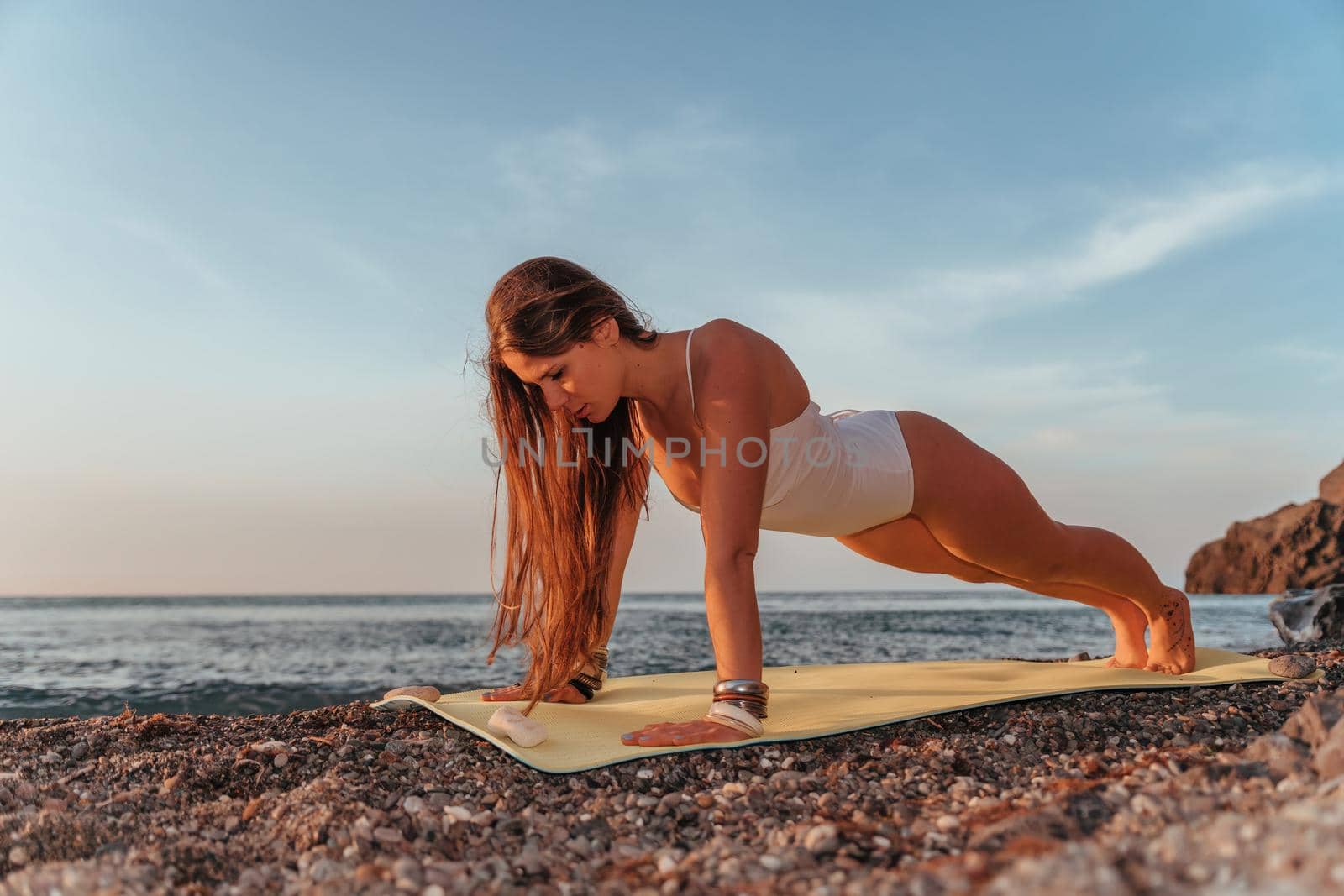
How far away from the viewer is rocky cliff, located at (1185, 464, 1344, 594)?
3409 centimetres

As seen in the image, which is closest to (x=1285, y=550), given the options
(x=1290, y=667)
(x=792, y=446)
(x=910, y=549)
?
(x=1290, y=667)

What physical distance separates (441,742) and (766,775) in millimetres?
1063

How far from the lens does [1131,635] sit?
12.9 ft

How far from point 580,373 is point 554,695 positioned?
4.54 ft

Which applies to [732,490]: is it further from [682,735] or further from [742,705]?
[682,735]

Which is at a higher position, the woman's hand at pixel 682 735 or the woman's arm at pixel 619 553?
the woman's arm at pixel 619 553

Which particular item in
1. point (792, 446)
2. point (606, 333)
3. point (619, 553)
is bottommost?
point (619, 553)

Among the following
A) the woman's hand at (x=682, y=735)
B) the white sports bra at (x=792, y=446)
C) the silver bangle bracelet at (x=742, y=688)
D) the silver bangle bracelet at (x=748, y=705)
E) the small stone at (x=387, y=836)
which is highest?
the white sports bra at (x=792, y=446)

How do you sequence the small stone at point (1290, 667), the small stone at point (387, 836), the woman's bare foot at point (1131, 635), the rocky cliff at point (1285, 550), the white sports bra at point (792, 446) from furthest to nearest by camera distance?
the rocky cliff at point (1285, 550)
the woman's bare foot at point (1131, 635)
the small stone at point (1290, 667)
the white sports bra at point (792, 446)
the small stone at point (387, 836)

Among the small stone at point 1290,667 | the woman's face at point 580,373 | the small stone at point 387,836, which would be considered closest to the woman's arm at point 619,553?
the woman's face at point 580,373

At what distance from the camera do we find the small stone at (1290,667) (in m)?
3.40

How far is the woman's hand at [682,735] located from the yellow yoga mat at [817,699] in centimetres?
3

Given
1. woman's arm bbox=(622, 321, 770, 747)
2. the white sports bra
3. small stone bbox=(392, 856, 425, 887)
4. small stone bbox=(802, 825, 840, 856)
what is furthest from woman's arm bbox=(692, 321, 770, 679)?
small stone bbox=(392, 856, 425, 887)

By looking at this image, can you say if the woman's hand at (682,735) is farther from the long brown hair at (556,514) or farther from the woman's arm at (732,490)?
the long brown hair at (556,514)
